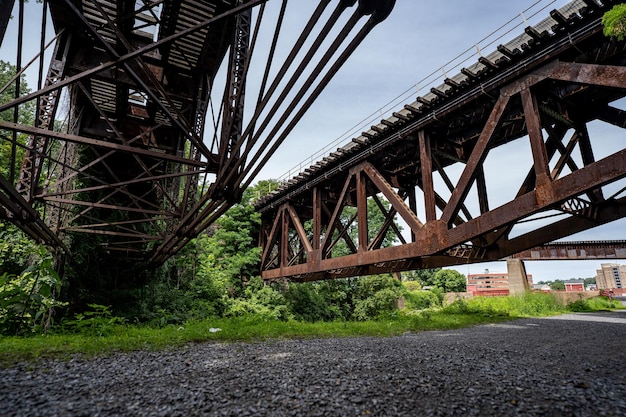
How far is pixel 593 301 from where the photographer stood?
2855cm

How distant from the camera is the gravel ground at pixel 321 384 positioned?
10.7 ft

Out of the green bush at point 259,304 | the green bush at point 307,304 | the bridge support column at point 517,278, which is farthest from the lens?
the bridge support column at point 517,278

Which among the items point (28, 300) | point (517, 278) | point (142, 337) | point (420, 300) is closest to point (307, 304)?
point (142, 337)

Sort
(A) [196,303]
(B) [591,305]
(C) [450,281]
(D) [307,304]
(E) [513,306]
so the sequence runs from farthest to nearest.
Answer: (C) [450,281], (B) [591,305], (E) [513,306], (D) [307,304], (A) [196,303]

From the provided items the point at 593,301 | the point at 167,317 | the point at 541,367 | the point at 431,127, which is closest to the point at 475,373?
the point at 541,367

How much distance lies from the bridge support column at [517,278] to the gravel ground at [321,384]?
22.0 meters

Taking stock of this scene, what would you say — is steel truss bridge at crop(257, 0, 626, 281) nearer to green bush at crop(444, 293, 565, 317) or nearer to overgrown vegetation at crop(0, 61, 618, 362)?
overgrown vegetation at crop(0, 61, 618, 362)

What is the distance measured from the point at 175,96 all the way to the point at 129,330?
7.13 meters

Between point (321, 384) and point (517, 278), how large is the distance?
27.8 m

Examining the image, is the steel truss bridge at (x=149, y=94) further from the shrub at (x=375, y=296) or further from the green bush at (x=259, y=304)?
the shrub at (x=375, y=296)

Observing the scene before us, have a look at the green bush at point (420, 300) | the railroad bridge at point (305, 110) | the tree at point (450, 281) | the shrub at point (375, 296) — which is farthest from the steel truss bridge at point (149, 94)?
the tree at point (450, 281)

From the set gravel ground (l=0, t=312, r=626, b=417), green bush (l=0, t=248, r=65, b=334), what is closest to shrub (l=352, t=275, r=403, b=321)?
gravel ground (l=0, t=312, r=626, b=417)

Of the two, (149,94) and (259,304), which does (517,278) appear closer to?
(259,304)

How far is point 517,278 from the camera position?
26.0m
